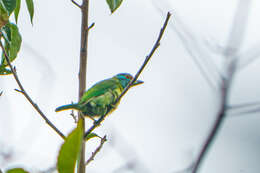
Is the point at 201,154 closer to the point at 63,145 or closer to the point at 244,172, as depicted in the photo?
the point at 63,145

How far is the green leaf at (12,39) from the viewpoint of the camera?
176cm

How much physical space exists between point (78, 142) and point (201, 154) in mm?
365

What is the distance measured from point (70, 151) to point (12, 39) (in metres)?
0.91

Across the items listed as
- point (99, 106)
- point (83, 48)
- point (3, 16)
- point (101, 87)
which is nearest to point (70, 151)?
point (83, 48)

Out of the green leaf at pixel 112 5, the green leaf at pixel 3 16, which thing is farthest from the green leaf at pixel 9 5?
the green leaf at pixel 112 5

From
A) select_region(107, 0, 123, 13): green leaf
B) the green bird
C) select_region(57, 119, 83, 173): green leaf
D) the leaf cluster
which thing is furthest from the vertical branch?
the green bird

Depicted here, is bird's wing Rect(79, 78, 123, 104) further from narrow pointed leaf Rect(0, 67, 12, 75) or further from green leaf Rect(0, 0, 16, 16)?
green leaf Rect(0, 0, 16, 16)

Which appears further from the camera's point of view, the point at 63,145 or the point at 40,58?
the point at 40,58

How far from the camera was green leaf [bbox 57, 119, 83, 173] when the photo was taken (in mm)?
1037

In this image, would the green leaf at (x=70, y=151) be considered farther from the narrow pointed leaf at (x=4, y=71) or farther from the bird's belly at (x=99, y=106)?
the bird's belly at (x=99, y=106)

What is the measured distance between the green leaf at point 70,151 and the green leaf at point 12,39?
823 millimetres

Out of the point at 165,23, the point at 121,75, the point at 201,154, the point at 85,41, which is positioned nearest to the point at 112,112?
the point at 121,75

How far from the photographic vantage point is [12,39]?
1767 mm

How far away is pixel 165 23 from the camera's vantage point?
58.7 inches
